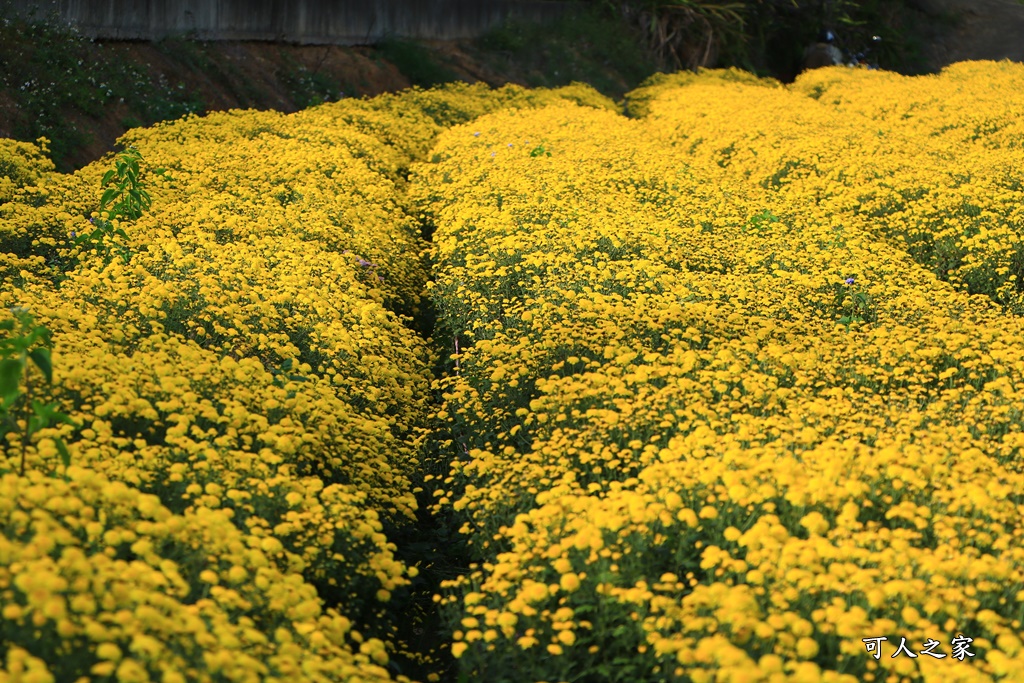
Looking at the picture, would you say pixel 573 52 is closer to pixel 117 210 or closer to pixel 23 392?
pixel 117 210

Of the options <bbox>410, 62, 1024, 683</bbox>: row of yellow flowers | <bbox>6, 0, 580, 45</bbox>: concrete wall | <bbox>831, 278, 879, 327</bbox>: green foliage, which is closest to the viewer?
<bbox>410, 62, 1024, 683</bbox>: row of yellow flowers

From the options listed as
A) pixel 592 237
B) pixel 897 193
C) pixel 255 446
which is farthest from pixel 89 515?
pixel 897 193

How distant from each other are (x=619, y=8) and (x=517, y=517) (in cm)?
2694

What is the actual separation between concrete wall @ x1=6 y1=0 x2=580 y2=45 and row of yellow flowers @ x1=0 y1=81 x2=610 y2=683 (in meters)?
5.32

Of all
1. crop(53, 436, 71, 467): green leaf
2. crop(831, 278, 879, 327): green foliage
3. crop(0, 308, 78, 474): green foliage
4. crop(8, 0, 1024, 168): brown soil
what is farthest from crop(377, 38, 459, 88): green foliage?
crop(53, 436, 71, 467): green leaf

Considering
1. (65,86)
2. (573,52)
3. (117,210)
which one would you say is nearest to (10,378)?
(117,210)

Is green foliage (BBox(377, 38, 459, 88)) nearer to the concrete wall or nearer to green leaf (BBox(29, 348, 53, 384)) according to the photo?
the concrete wall

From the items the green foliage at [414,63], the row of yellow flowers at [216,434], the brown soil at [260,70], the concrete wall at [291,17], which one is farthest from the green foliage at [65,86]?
the green foliage at [414,63]

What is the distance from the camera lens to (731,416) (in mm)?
5566

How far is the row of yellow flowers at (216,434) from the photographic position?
3.33 m

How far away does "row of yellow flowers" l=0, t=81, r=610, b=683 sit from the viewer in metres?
3.33

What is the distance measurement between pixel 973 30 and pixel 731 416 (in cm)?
3412

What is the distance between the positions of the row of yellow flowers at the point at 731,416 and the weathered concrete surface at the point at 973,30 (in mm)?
23892

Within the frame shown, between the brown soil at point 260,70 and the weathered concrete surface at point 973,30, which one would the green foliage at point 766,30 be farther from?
the brown soil at point 260,70
